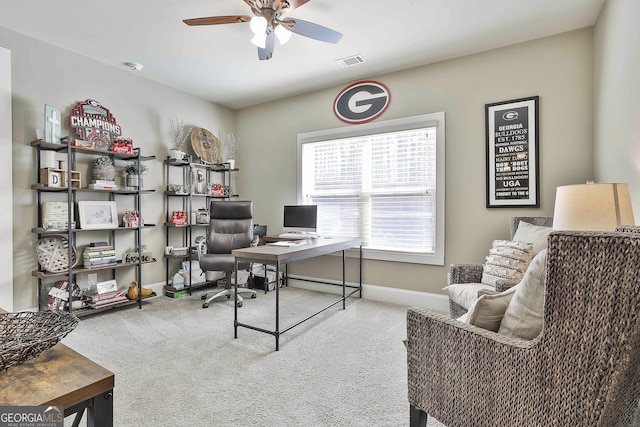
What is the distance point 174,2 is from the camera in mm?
2443

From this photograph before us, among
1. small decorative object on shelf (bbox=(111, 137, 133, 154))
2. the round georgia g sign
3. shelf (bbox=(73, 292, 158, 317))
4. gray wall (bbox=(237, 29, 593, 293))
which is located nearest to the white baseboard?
gray wall (bbox=(237, 29, 593, 293))

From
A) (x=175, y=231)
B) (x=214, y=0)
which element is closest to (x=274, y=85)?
(x=214, y=0)

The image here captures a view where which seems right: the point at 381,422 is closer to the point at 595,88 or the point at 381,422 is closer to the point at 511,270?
the point at 511,270

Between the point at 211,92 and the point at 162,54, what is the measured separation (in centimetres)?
107

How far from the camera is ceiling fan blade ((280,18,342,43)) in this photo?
230 centimetres

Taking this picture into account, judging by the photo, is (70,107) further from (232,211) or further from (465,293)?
(465,293)

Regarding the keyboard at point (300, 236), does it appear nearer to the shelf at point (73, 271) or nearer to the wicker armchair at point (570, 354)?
the shelf at point (73, 271)

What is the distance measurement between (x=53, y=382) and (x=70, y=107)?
341 centimetres

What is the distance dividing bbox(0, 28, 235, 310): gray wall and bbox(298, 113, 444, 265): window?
177 centimetres

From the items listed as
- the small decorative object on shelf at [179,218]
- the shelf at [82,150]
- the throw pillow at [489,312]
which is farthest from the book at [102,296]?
the throw pillow at [489,312]

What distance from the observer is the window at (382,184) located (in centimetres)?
345

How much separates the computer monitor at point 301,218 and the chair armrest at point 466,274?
5.81 ft

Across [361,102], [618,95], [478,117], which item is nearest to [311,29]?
[361,102]

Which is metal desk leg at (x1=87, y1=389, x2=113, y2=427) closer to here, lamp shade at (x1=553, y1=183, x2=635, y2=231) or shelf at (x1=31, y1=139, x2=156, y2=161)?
lamp shade at (x1=553, y1=183, x2=635, y2=231)
